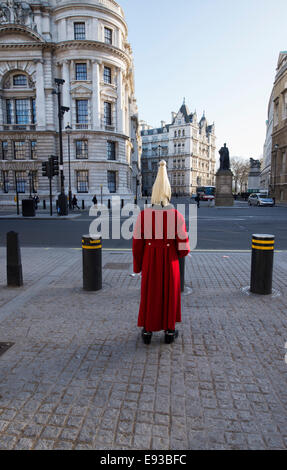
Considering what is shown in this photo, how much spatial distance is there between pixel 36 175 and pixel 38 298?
35.3 m

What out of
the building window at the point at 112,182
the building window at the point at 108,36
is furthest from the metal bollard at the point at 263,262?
the building window at the point at 108,36

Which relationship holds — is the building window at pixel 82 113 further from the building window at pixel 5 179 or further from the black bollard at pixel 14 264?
the black bollard at pixel 14 264

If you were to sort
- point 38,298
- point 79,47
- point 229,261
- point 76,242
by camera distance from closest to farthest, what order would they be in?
point 38,298 < point 229,261 < point 76,242 < point 79,47

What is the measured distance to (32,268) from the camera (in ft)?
24.2

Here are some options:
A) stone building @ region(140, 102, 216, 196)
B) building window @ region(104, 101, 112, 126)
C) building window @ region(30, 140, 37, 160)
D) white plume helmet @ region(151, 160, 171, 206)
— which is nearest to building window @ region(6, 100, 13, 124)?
building window @ region(30, 140, 37, 160)

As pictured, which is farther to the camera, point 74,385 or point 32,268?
point 32,268

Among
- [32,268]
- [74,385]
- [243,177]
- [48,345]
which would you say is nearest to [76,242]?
[32,268]

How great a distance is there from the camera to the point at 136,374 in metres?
3.13

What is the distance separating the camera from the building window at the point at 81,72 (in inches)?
1427

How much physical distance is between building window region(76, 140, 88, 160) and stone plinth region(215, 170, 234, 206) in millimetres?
15652

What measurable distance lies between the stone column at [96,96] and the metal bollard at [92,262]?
3363 cm
